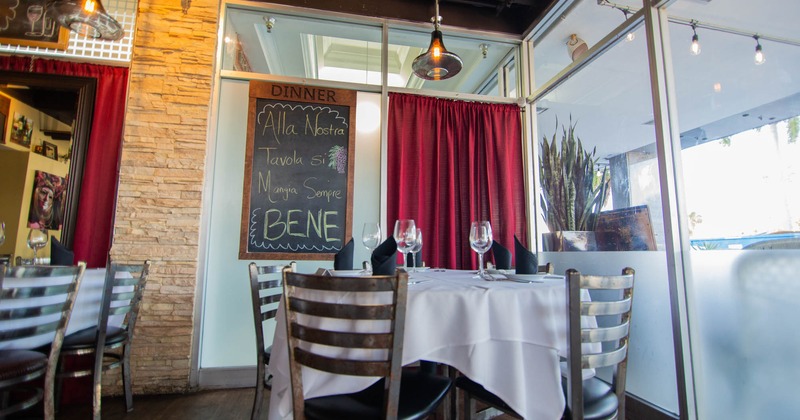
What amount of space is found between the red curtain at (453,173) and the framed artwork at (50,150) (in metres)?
2.96

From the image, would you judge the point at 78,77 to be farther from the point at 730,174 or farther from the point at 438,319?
the point at 730,174

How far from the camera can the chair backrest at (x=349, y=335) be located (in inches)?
37.0

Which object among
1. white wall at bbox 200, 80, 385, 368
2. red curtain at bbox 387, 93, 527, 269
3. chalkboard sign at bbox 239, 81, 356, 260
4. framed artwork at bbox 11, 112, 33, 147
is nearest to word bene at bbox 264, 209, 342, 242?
chalkboard sign at bbox 239, 81, 356, 260

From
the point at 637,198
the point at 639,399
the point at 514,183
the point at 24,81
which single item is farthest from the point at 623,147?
the point at 24,81

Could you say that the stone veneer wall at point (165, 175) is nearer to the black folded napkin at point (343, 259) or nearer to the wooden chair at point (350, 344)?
the black folded napkin at point (343, 259)

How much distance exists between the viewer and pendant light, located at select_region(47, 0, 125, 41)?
2.09 meters

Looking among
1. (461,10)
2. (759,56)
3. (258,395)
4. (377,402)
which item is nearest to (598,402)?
(377,402)

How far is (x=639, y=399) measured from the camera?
6.61 ft

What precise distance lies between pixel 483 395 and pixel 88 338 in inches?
80.4

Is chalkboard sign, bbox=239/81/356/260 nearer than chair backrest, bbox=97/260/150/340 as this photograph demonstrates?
No

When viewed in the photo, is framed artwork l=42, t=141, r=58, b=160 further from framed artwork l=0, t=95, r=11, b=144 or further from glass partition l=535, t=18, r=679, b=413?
glass partition l=535, t=18, r=679, b=413

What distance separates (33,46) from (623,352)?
4.20m

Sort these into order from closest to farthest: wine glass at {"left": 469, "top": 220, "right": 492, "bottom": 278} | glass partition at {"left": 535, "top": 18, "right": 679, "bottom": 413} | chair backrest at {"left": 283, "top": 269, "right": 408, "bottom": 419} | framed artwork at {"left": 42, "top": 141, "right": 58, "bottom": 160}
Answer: chair backrest at {"left": 283, "top": 269, "right": 408, "bottom": 419}, wine glass at {"left": 469, "top": 220, "right": 492, "bottom": 278}, glass partition at {"left": 535, "top": 18, "right": 679, "bottom": 413}, framed artwork at {"left": 42, "top": 141, "right": 58, "bottom": 160}

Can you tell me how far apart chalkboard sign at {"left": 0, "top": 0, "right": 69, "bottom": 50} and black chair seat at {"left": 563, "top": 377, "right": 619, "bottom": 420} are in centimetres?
397
